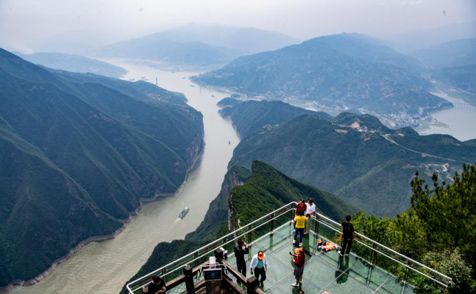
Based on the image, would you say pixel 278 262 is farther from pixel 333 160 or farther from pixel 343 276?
pixel 333 160

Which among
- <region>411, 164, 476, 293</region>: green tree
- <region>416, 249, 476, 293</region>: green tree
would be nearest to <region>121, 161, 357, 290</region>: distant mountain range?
<region>411, 164, 476, 293</region>: green tree

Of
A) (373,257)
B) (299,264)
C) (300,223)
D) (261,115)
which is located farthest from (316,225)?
→ (261,115)

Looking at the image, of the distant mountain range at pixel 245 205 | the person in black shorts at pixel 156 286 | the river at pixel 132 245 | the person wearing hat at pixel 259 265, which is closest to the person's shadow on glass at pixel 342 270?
the person wearing hat at pixel 259 265

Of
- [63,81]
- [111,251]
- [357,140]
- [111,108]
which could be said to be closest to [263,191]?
[111,251]

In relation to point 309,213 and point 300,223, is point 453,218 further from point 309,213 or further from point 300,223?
point 300,223

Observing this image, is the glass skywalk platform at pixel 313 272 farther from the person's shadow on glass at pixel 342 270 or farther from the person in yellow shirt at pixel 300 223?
A: the person in yellow shirt at pixel 300 223

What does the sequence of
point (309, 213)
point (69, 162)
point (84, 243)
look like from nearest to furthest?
point (309, 213)
point (84, 243)
point (69, 162)

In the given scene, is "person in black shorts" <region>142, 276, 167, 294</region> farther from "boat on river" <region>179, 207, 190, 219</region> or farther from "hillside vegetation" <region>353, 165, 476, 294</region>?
"boat on river" <region>179, 207, 190, 219</region>
